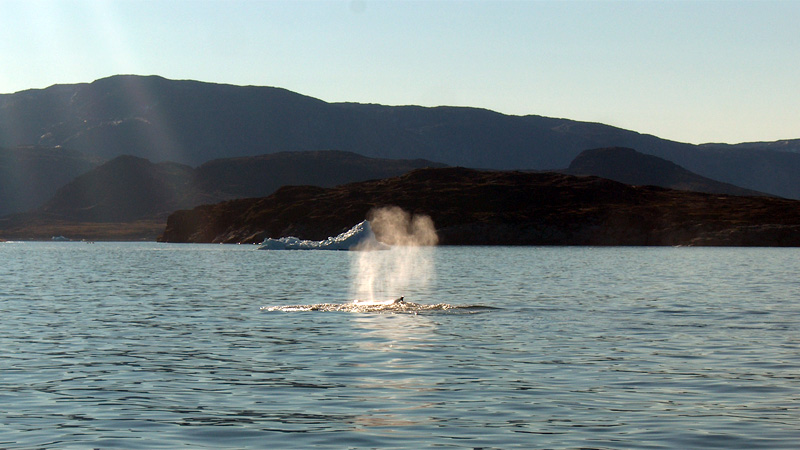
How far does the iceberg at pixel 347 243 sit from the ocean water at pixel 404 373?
339 ft

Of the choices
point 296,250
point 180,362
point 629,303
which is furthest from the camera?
point 296,250

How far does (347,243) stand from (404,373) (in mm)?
137953

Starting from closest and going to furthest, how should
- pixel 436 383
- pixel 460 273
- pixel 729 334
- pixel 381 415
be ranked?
pixel 381 415 → pixel 436 383 → pixel 729 334 → pixel 460 273

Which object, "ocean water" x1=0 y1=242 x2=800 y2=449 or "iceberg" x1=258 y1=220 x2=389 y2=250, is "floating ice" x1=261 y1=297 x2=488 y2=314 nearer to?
"ocean water" x1=0 y1=242 x2=800 y2=449

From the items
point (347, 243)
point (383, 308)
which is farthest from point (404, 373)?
point (347, 243)

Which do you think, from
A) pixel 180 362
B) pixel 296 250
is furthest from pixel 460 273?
pixel 296 250

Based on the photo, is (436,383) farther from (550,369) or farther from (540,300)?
(540,300)

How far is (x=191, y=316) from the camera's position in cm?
4512

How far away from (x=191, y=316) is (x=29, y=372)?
18028mm

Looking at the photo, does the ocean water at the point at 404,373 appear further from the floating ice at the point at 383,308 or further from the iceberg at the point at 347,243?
the iceberg at the point at 347,243

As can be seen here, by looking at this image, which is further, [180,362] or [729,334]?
[729,334]

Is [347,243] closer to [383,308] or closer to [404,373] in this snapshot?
[383,308]

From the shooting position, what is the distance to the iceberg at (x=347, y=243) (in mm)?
159625

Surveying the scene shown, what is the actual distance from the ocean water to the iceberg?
103m
